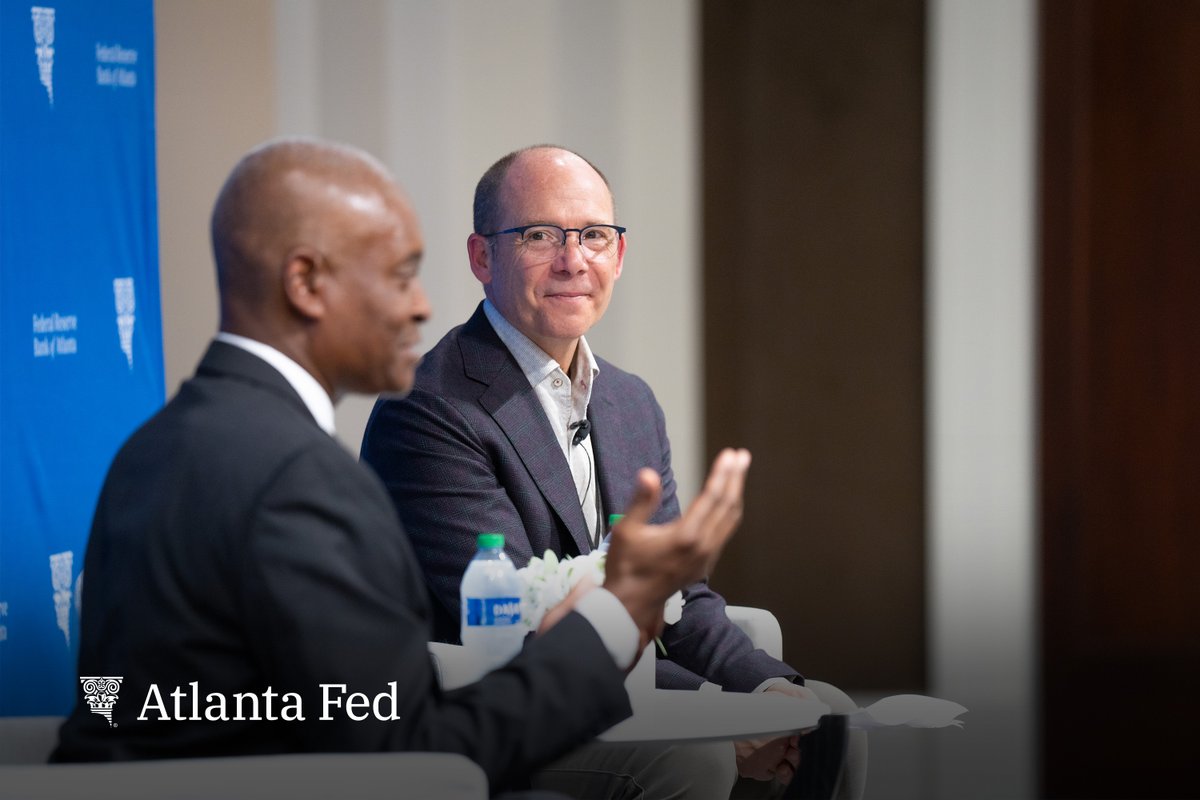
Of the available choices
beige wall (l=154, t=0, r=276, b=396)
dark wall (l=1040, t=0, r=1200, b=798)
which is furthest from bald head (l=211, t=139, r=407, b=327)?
dark wall (l=1040, t=0, r=1200, b=798)

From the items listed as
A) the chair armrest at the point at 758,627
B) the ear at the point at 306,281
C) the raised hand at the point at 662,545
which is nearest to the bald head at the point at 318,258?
the ear at the point at 306,281

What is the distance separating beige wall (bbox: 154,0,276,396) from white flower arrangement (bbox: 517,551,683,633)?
1.94 metres

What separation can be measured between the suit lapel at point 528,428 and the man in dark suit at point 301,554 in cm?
82

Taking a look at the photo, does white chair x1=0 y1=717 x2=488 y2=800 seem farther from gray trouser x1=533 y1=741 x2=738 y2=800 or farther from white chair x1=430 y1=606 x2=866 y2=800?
gray trouser x1=533 y1=741 x2=738 y2=800

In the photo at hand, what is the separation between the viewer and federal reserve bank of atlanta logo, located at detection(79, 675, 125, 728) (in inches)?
50.7

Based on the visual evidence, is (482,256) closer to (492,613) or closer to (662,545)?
(492,613)

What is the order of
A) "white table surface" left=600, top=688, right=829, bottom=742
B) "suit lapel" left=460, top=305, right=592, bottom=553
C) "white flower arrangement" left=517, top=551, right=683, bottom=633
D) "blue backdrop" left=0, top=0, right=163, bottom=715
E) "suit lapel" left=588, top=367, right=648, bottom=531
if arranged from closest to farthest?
1. "white table surface" left=600, top=688, right=829, bottom=742
2. "white flower arrangement" left=517, top=551, right=683, bottom=633
3. "suit lapel" left=460, top=305, right=592, bottom=553
4. "suit lapel" left=588, top=367, right=648, bottom=531
5. "blue backdrop" left=0, top=0, right=163, bottom=715

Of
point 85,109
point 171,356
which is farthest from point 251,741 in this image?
point 171,356

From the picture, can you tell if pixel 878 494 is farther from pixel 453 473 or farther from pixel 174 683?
pixel 174 683

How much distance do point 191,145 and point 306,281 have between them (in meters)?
2.24

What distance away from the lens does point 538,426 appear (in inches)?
92.0

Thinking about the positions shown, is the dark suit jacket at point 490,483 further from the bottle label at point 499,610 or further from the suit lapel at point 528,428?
the bottle label at point 499,610

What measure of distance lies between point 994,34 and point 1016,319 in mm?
928

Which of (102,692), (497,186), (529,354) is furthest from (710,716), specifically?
(497,186)
